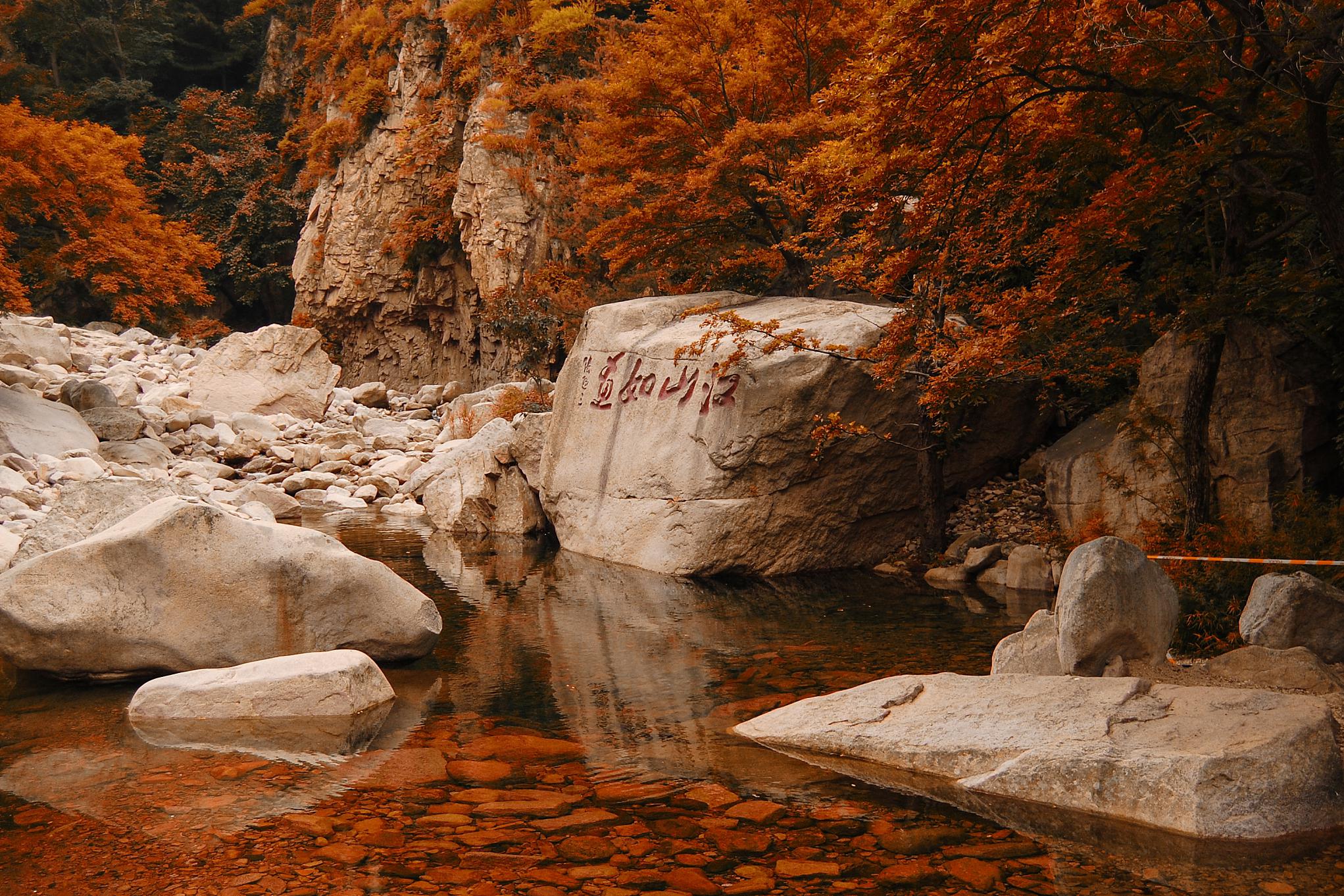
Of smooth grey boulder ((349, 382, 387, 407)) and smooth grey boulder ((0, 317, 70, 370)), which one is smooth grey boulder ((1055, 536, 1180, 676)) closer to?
smooth grey boulder ((0, 317, 70, 370))

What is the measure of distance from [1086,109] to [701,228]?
30.2ft

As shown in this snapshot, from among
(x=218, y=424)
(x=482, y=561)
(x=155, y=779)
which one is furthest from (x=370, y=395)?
(x=155, y=779)

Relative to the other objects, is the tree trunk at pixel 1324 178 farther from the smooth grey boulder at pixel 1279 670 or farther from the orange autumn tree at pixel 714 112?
the orange autumn tree at pixel 714 112

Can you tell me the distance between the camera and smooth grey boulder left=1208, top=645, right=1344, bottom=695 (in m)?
5.29

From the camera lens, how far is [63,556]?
243 inches

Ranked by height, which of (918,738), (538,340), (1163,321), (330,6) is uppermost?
(330,6)

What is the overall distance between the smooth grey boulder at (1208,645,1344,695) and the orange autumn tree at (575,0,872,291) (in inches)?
360

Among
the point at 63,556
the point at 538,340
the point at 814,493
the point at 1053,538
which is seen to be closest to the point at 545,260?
the point at 538,340

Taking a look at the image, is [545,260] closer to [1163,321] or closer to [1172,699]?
[1163,321]

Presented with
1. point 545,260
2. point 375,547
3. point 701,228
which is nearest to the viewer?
point 375,547

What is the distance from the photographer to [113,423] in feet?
60.1

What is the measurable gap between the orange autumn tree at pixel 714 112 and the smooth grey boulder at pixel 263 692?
381 inches

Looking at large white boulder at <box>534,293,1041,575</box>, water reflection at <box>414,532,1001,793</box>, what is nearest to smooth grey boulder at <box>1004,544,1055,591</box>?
water reflection at <box>414,532,1001,793</box>

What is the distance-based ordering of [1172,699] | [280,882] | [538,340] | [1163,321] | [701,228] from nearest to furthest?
[280,882] < [1172,699] < [1163,321] < [701,228] < [538,340]
